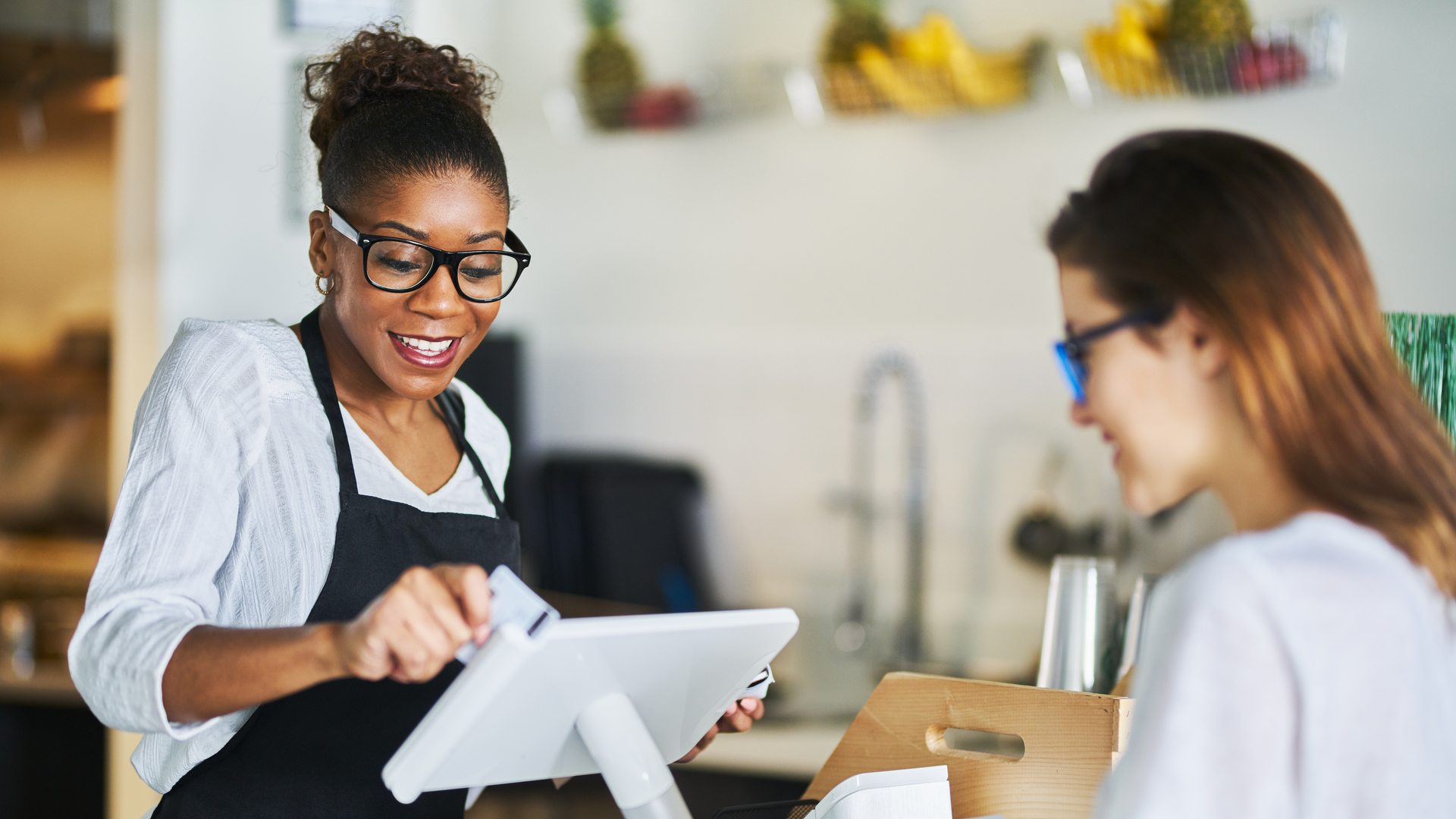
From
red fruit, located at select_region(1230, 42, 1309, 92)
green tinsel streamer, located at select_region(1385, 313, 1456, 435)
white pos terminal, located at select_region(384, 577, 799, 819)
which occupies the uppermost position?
red fruit, located at select_region(1230, 42, 1309, 92)

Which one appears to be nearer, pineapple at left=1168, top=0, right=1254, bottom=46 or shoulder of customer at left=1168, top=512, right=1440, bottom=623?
shoulder of customer at left=1168, top=512, right=1440, bottom=623

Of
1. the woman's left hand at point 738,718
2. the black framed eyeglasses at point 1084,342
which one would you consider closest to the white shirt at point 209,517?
the woman's left hand at point 738,718

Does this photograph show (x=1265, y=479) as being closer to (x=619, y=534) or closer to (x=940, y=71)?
(x=940, y=71)

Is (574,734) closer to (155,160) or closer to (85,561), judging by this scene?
(155,160)

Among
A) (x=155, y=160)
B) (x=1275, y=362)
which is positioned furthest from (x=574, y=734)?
(x=155, y=160)

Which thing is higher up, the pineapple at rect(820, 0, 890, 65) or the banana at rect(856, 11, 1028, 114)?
the pineapple at rect(820, 0, 890, 65)

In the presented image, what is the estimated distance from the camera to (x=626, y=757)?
866 millimetres

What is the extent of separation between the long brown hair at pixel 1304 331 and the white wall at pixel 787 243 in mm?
1681

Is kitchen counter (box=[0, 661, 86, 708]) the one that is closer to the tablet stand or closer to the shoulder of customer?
the tablet stand

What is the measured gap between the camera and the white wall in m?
2.45

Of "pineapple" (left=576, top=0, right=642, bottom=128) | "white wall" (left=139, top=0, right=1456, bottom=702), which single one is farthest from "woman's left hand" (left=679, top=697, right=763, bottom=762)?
"pineapple" (left=576, top=0, right=642, bottom=128)

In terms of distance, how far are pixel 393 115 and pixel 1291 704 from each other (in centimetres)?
95

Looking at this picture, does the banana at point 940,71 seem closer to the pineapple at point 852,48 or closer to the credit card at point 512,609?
the pineapple at point 852,48

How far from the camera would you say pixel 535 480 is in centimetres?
300
